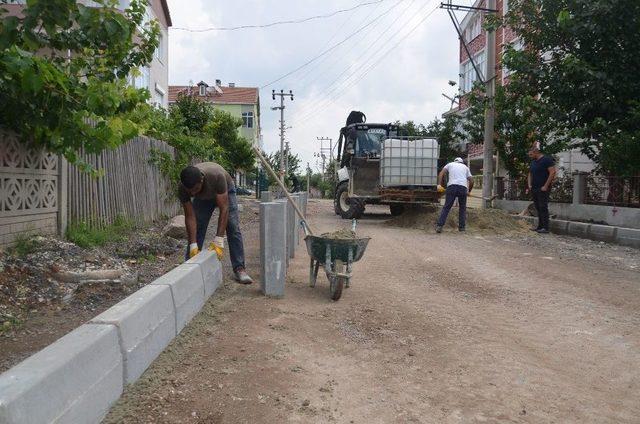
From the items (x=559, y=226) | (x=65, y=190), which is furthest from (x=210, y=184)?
(x=559, y=226)

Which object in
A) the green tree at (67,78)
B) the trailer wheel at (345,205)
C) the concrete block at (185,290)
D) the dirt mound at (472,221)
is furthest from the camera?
the trailer wheel at (345,205)

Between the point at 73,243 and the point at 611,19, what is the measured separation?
11.9 meters

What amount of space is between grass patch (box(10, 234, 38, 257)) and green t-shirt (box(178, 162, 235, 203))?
2046 millimetres

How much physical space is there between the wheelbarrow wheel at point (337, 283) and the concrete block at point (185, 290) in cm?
133

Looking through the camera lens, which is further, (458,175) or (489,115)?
(489,115)

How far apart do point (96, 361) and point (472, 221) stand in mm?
11367

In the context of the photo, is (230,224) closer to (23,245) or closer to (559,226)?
(23,245)

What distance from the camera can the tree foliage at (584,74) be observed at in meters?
12.2

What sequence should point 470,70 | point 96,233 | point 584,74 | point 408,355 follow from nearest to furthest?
point 408,355
point 96,233
point 584,74
point 470,70

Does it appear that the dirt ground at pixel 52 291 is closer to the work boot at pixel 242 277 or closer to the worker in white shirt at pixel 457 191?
the work boot at pixel 242 277

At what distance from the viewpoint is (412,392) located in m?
3.44

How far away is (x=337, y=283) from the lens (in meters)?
5.55

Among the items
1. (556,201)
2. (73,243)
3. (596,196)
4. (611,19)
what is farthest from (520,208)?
(73,243)

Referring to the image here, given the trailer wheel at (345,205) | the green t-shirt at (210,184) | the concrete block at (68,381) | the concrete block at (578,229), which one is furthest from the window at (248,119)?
the concrete block at (68,381)
